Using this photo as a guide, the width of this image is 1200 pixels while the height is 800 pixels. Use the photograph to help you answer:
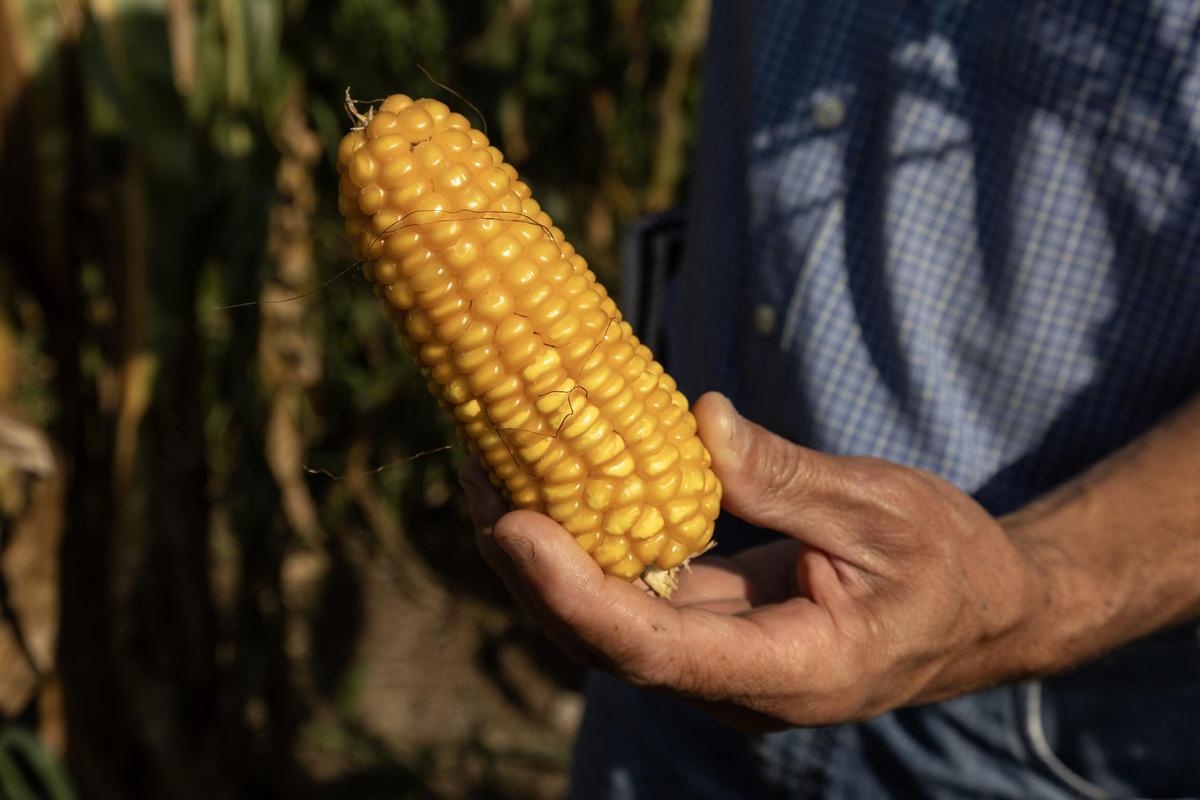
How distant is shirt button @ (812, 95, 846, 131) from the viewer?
128 centimetres

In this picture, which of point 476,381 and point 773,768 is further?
point 773,768

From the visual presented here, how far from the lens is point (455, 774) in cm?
292

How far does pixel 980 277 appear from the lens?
1.23m

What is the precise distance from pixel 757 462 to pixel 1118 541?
1.39ft

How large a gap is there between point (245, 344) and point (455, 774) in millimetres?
1487

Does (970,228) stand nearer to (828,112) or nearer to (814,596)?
(828,112)

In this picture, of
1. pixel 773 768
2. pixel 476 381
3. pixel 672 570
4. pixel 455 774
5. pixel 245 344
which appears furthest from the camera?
pixel 455 774

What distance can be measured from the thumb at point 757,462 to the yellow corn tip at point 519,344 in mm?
28

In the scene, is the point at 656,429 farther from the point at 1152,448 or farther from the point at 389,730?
the point at 389,730

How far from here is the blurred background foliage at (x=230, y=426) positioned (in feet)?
5.51

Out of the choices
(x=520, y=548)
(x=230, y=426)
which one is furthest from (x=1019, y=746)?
(x=230, y=426)

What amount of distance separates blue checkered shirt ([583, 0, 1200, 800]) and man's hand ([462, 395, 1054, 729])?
27cm

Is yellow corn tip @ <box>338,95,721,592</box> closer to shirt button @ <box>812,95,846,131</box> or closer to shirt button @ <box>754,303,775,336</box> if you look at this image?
shirt button @ <box>754,303,775,336</box>

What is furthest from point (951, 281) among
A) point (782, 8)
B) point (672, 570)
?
point (672, 570)
